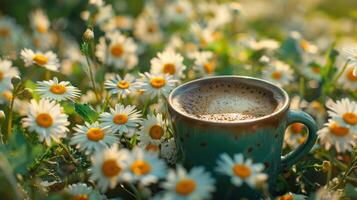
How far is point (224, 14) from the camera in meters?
1.77

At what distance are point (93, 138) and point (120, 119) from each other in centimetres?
7

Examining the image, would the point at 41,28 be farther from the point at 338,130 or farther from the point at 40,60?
the point at 338,130

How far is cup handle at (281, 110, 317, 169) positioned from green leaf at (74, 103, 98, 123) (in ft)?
1.03

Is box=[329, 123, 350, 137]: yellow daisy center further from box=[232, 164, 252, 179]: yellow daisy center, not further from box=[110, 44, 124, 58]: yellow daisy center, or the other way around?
box=[110, 44, 124, 58]: yellow daisy center

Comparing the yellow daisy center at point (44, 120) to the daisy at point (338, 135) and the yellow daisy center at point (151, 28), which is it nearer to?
the daisy at point (338, 135)

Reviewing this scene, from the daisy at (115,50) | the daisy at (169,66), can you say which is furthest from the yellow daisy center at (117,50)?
the daisy at (169,66)

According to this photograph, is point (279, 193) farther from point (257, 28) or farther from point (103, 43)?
point (257, 28)

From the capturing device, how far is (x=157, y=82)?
110 cm

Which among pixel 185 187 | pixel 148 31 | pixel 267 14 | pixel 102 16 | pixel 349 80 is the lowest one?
pixel 267 14

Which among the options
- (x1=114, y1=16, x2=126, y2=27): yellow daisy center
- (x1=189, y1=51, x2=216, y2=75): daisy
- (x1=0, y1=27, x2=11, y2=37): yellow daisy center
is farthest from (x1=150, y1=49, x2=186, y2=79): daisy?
(x1=0, y1=27, x2=11, y2=37): yellow daisy center

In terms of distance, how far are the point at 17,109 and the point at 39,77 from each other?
0.73 feet

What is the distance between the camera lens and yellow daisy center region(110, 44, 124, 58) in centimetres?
142

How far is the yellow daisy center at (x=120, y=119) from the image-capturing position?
100cm

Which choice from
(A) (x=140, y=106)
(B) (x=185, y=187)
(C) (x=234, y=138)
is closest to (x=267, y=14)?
(A) (x=140, y=106)
